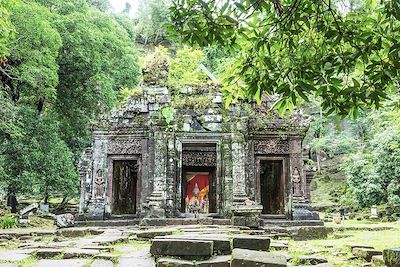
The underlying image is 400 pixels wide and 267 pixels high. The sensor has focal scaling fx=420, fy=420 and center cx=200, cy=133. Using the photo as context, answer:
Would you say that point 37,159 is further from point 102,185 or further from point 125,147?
point 125,147

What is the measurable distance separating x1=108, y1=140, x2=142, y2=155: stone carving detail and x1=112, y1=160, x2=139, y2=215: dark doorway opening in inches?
70.2

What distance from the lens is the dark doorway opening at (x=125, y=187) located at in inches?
651

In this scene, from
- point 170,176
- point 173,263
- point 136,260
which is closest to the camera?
point 173,263

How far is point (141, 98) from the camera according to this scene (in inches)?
567

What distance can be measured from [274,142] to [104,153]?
19.0ft

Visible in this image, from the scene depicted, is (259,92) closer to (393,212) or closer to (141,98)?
(141,98)

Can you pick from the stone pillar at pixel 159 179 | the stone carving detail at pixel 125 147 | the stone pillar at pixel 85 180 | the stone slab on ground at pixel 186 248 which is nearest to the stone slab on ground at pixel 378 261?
the stone slab on ground at pixel 186 248

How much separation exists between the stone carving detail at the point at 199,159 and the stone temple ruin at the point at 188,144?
14.9ft

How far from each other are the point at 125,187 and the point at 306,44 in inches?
567

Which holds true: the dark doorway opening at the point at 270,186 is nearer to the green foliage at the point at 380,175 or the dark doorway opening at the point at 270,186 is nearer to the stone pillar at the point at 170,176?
the stone pillar at the point at 170,176

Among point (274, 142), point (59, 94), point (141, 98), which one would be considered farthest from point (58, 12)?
point (274, 142)

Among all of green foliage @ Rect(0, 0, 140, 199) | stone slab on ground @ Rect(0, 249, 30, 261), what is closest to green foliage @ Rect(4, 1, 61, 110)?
green foliage @ Rect(0, 0, 140, 199)

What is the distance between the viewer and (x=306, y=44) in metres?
4.36

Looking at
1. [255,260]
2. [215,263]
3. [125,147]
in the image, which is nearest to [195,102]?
[125,147]
